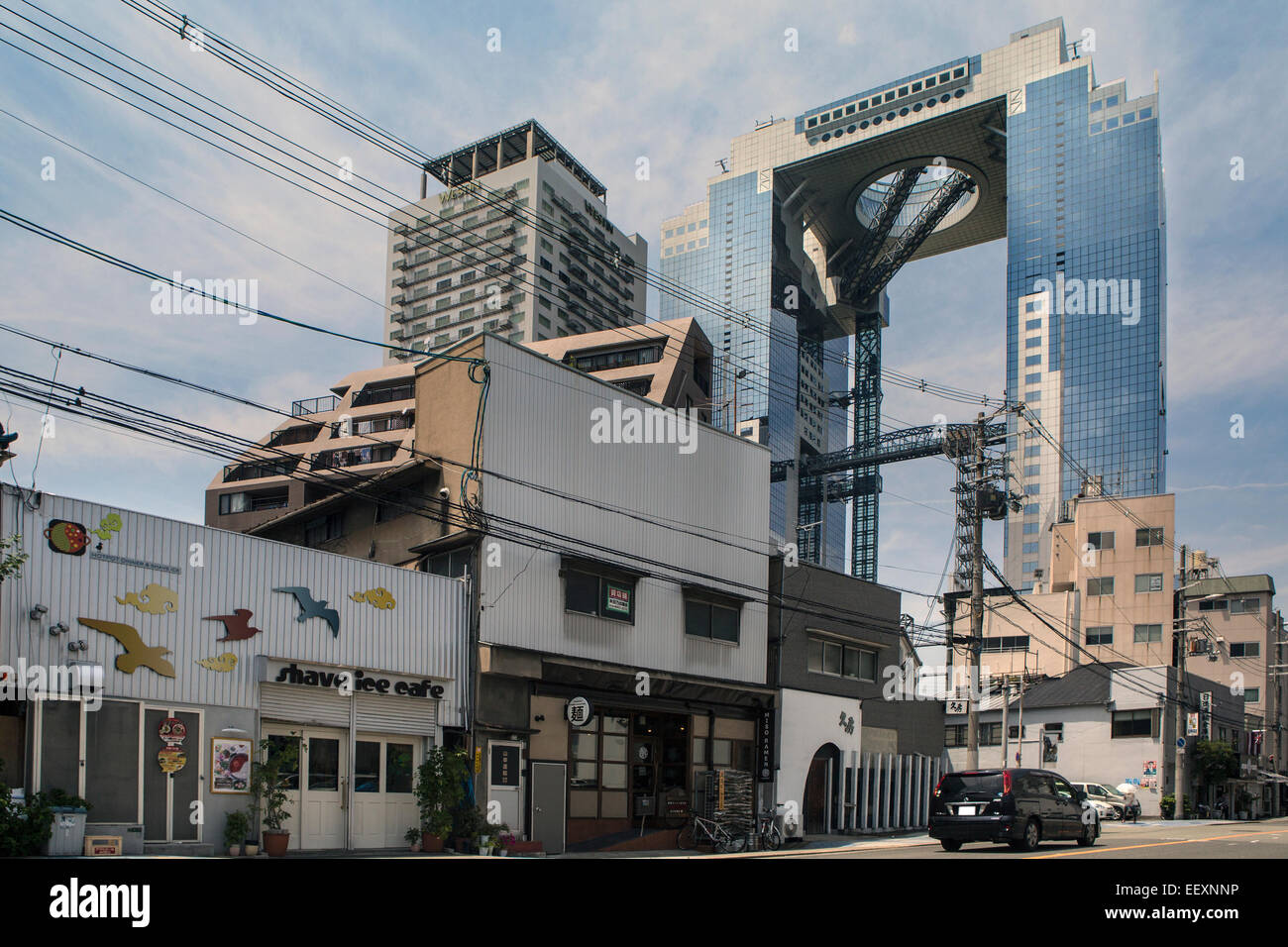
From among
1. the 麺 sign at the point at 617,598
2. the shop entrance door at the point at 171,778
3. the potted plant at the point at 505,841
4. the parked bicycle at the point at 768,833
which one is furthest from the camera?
the parked bicycle at the point at 768,833

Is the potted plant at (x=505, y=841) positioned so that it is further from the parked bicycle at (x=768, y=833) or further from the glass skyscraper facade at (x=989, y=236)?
the glass skyscraper facade at (x=989, y=236)

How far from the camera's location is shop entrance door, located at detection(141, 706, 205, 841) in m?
19.3

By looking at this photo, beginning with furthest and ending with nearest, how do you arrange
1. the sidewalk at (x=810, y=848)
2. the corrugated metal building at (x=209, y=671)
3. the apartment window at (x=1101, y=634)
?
1. the apartment window at (x=1101, y=634)
2. the sidewalk at (x=810, y=848)
3. the corrugated metal building at (x=209, y=671)

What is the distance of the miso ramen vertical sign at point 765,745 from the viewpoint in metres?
32.2

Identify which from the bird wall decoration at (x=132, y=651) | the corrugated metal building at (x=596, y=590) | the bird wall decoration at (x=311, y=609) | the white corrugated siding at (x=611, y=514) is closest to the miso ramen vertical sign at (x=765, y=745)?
the corrugated metal building at (x=596, y=590)

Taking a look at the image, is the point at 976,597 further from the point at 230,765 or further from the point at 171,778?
the point at 171,778

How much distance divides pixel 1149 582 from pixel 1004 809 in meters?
59.9

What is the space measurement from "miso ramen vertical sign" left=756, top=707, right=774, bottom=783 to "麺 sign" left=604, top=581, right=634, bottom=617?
20.7ft

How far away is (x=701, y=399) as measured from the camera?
93.3 m

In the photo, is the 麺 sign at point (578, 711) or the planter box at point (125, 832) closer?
the planter box at point (125, 832)

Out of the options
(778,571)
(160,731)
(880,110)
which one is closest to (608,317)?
(880,110)

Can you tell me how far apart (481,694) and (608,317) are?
449 ft

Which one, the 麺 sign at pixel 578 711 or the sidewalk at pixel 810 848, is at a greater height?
the 麺 sign at pixel 578 711
